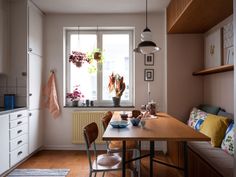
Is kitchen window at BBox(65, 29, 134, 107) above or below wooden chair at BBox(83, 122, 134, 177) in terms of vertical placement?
above

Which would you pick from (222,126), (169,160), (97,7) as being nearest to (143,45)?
(222,126)

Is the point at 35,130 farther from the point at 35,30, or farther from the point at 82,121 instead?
the point at 35,30

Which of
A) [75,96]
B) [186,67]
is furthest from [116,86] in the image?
[186,67]

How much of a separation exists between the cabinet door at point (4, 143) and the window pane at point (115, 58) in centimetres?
192

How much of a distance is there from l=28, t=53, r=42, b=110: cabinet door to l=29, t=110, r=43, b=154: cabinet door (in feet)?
0.44

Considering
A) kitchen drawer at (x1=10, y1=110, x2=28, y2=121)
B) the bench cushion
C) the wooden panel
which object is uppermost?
the wooden panel

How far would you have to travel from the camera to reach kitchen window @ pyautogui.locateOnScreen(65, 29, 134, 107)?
424cm

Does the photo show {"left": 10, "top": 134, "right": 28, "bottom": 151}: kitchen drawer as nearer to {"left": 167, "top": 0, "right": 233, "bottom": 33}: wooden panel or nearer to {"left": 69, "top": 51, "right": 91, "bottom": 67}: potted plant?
{"left": 69, "top": 51, "right": 91, "bottom": 67}: potted plant

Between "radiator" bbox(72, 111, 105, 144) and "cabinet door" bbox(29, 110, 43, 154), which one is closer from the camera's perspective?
"cabinet door" bbox(29, 110, 43, 154)

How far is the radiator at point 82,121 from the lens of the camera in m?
3.97

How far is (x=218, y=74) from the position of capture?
3.26 m

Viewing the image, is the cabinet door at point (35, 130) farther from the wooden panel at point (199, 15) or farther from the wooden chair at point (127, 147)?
the wooden panel at point (199, 15)

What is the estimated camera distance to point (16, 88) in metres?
3.39

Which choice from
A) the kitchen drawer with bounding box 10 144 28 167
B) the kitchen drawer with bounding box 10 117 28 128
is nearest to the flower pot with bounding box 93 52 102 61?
the kitchen drawer with bounding box 10 117 28 128
